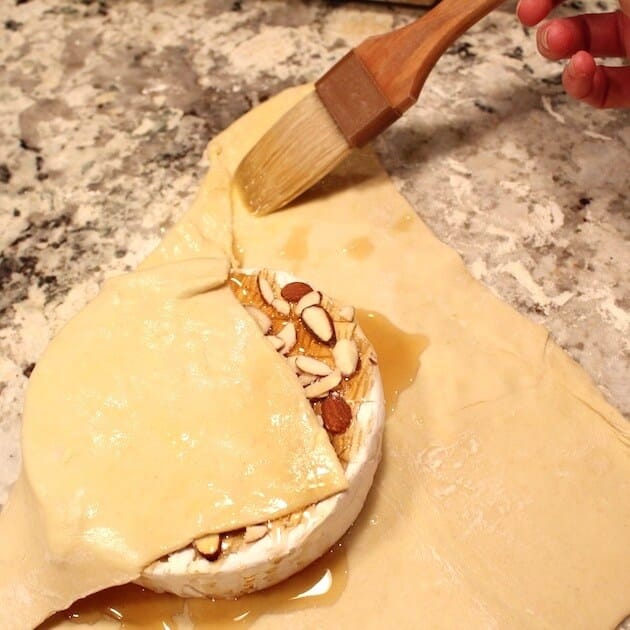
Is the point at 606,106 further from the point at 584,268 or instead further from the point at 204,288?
the point at 204,288

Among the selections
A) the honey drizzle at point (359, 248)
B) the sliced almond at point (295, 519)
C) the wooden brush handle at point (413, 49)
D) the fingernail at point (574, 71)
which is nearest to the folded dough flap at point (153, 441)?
the sliced almond at point (295, 519)

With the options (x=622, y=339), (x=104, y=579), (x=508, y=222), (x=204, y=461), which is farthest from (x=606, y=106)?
(x=104, y=579)

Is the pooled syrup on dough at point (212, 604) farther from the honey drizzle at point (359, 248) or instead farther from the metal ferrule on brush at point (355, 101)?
the metal ferrule on brush at point (355, 101)

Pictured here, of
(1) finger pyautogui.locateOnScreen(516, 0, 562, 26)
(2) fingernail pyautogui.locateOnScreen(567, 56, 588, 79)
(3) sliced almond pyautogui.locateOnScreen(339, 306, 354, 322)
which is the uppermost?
(1) finger pyautogui.locateOnScreen(516, 0, 562, 26)

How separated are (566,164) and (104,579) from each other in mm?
1475

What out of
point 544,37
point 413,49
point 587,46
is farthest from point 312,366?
point 587,46

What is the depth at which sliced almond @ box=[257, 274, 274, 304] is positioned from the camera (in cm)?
143

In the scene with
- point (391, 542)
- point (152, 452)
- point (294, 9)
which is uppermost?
point (294, 9)

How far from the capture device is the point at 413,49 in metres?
1.65

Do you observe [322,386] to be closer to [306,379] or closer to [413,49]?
[306,379]

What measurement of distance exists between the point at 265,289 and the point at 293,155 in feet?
1.44

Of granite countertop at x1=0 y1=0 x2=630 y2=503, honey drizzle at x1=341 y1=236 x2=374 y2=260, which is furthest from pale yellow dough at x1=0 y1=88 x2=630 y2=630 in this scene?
granite countertop at x1=0 y1=0 x2=630 y2=503

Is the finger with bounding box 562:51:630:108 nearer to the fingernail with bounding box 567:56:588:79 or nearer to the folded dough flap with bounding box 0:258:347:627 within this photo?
the fingernail with bounding box 567:56:588:79

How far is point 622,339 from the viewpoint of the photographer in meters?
1.60
